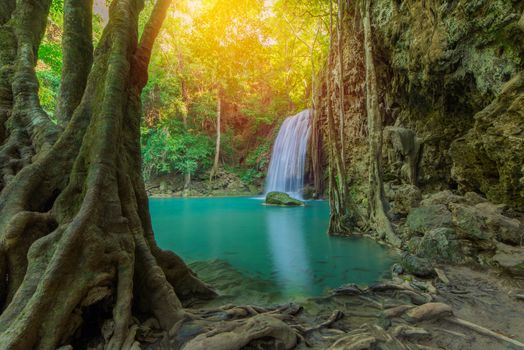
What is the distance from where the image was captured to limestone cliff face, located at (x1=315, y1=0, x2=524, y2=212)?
4.64 m

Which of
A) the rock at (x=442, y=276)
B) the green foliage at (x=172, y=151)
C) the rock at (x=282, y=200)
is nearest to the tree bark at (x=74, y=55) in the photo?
the rock at (x=442, y=276)

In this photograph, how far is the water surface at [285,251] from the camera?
4516mm

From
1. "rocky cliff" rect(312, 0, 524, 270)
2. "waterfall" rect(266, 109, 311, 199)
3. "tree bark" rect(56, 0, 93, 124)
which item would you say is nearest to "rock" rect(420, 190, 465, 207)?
"rocky cliff" rect(312, 0, 524, 270)

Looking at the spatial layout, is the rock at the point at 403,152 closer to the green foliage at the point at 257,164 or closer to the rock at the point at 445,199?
the rock at the point at 445,199

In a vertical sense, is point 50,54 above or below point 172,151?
above

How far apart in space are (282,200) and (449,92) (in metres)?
10.3

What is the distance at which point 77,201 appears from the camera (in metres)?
2.49

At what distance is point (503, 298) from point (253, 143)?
85.7 ft

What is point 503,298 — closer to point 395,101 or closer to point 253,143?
point 395,101

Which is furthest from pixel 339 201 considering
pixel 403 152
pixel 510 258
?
pixel 510 258

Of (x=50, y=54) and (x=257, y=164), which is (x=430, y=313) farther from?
(x=257, y=164)

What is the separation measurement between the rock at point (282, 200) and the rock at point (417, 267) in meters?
11.4

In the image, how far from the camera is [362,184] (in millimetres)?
11891

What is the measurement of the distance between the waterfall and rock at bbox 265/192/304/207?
11.5ft
